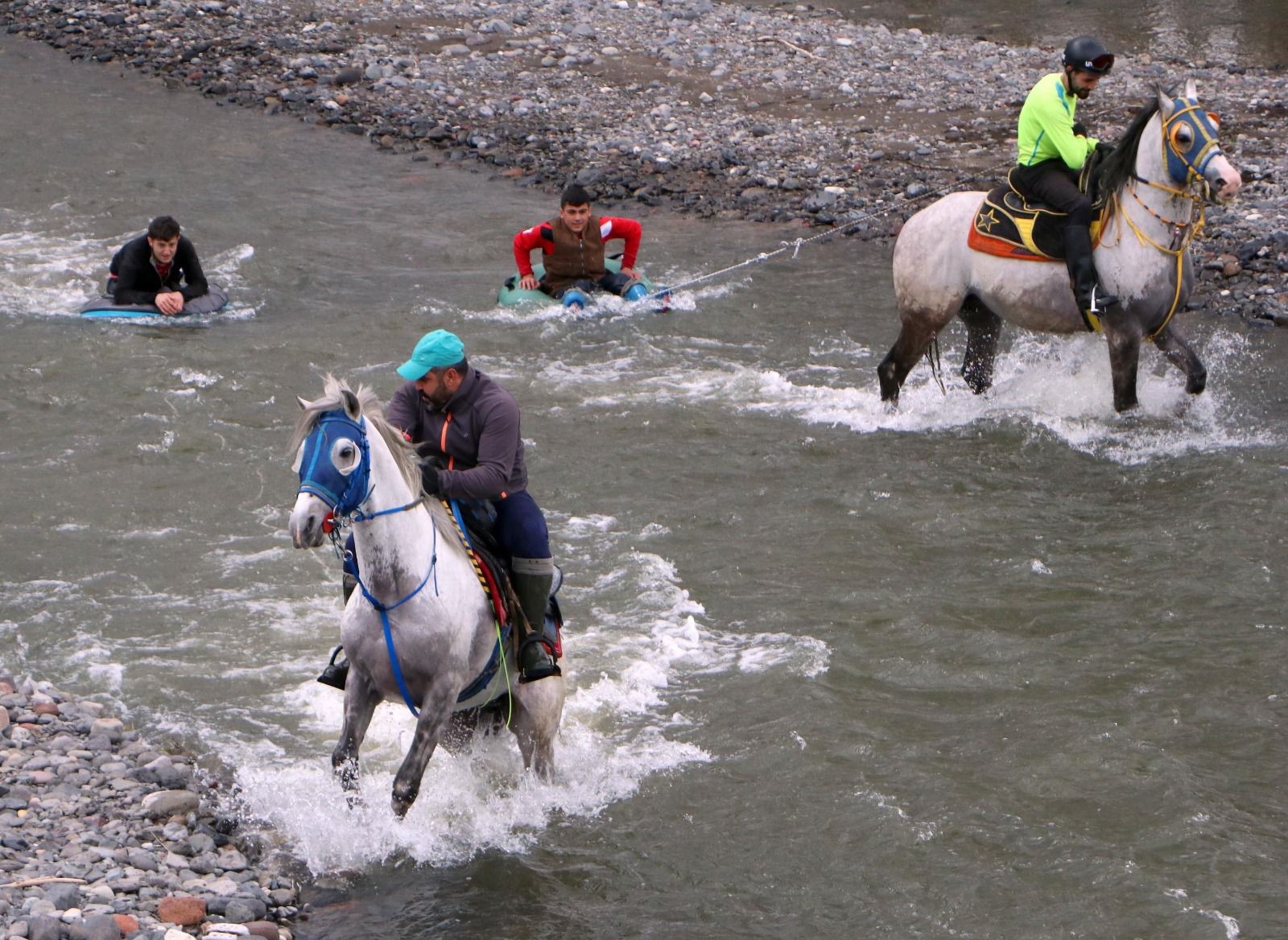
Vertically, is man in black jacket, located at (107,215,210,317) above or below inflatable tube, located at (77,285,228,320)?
above

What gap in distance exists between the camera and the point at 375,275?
15.5m

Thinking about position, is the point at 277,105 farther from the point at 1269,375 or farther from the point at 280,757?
the point at 280,757

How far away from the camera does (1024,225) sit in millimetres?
11148

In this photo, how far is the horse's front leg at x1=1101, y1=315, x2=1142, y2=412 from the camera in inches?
429

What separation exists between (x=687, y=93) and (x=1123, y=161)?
11191 millimetres

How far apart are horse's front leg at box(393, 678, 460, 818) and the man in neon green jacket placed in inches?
249

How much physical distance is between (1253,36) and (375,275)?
16.4 m

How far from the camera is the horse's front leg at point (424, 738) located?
627 centimetres

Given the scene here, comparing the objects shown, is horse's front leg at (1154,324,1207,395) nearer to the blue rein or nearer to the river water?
the river water

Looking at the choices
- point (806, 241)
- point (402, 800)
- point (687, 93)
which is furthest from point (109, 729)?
point (687, 93)

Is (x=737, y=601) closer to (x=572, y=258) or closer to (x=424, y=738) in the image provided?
(x=424, y=738)

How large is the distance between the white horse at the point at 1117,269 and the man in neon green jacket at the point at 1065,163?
0.17 metres

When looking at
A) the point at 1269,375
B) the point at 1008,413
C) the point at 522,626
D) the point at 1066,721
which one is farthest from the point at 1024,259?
the point at 522,626

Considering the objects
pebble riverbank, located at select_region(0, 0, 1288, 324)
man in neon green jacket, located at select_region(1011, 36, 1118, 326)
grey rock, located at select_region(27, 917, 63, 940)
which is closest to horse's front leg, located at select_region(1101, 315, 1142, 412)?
man in neon green jacket, located at select_region(1011, 36, 1118, 326)
